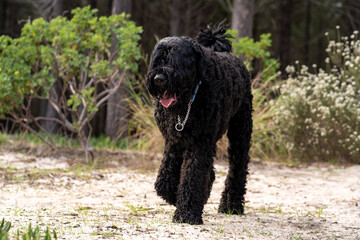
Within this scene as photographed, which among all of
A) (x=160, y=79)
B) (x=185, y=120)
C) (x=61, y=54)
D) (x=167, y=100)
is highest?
(x=61, y=54)

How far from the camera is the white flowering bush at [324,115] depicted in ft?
26.1

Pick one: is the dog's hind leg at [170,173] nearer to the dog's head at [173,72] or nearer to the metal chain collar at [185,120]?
the metal chain collar at [185,120]

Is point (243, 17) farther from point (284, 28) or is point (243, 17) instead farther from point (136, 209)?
point (136, 209)

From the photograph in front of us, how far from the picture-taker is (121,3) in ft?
34.0

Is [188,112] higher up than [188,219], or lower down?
higher up

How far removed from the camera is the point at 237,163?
4.54m

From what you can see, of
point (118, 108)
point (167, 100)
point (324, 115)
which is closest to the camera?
point (167, 100)

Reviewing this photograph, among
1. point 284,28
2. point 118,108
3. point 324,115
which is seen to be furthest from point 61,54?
point 284,28

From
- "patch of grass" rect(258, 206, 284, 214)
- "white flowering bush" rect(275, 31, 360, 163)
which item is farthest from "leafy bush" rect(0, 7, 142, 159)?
"patch of grass" rect(258, 206, 284, 214)

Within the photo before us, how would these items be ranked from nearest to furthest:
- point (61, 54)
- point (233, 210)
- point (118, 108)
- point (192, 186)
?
point (192, 186), point (233, 210), point (61, 54), point (118, 108)

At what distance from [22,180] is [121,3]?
5.68 meters

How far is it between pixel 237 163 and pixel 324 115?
401 centimetres

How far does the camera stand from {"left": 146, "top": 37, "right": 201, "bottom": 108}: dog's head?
3365 mm

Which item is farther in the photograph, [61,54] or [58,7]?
[58,7]
